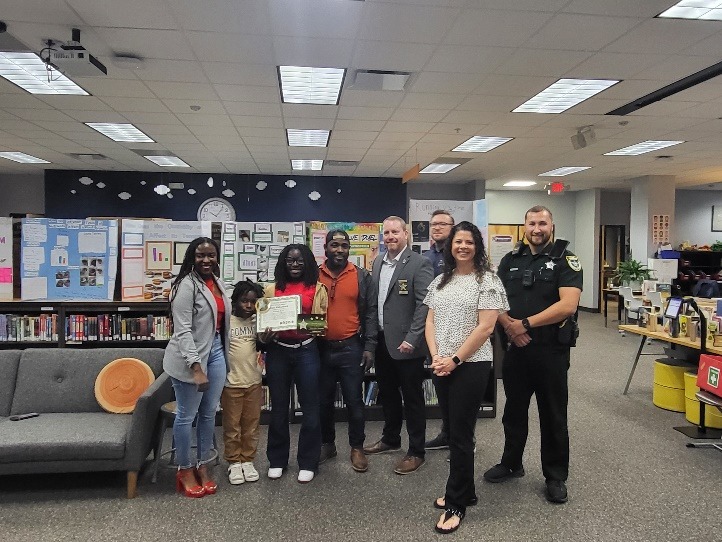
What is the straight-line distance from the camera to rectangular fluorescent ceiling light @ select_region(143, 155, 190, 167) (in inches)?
352

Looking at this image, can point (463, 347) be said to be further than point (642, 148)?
No

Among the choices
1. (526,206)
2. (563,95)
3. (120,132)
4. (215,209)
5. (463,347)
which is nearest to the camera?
→ (463,347)

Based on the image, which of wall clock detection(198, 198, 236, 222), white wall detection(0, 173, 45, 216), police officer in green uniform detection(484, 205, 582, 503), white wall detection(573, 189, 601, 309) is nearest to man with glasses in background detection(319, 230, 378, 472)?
police officer in green uniform detection(484, 205, 582, 503)

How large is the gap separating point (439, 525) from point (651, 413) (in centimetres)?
306

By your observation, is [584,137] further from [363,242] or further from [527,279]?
[527,279]

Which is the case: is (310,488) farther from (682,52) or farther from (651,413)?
(682,52)

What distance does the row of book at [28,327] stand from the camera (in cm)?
425

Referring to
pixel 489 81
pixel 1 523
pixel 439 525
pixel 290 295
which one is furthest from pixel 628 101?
pixel 1 523

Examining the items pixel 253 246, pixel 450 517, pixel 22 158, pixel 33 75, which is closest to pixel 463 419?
pixel 450 517

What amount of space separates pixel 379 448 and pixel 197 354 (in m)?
1.59

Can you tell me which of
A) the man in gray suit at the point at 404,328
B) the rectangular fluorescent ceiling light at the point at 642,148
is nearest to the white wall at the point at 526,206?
the rectangular fluorescent ceiling light at the point at 642,148

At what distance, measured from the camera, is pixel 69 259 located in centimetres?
434

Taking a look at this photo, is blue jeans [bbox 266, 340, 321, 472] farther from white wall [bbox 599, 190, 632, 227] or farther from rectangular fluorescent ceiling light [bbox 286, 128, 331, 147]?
white wall [bbox 599, 190, 632, 227]

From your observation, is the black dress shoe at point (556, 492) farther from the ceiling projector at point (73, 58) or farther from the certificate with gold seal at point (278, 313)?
the ceiling projector at point (73, 58)
